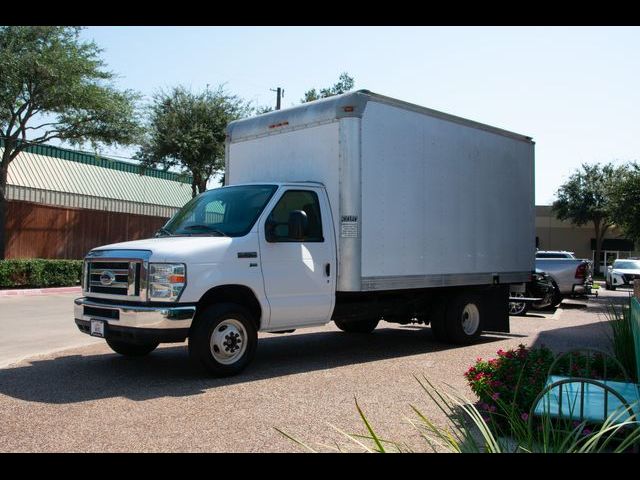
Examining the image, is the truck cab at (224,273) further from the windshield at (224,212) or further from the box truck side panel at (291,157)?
the box truck side panel at (291,157)

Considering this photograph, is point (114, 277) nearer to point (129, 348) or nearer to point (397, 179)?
point (129, 348)

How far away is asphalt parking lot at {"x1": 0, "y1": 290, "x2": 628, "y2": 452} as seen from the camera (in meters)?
5.23

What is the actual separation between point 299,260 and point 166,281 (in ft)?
5.97

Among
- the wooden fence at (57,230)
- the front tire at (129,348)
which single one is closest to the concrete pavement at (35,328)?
the front tire at (129,348)

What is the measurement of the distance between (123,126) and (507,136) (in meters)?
15.8

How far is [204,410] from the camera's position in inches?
240

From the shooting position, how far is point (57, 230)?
24.1m

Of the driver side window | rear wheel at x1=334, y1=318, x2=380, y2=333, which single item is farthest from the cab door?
rear wheel at x1=334, y1=318, x2=380, y2=333

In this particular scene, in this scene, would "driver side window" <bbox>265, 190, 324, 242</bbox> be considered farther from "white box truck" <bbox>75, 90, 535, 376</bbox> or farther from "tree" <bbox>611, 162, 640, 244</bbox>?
"tree" <bbox>611, 162, 640, 244</bbox>

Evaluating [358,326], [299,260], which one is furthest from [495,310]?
[299,260]

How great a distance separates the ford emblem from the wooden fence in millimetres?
16570

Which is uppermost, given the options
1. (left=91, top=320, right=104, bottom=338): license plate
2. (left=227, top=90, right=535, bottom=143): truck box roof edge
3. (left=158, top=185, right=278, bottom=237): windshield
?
(left=227, top=90, right=535, bottom=143): truck box roof edge
